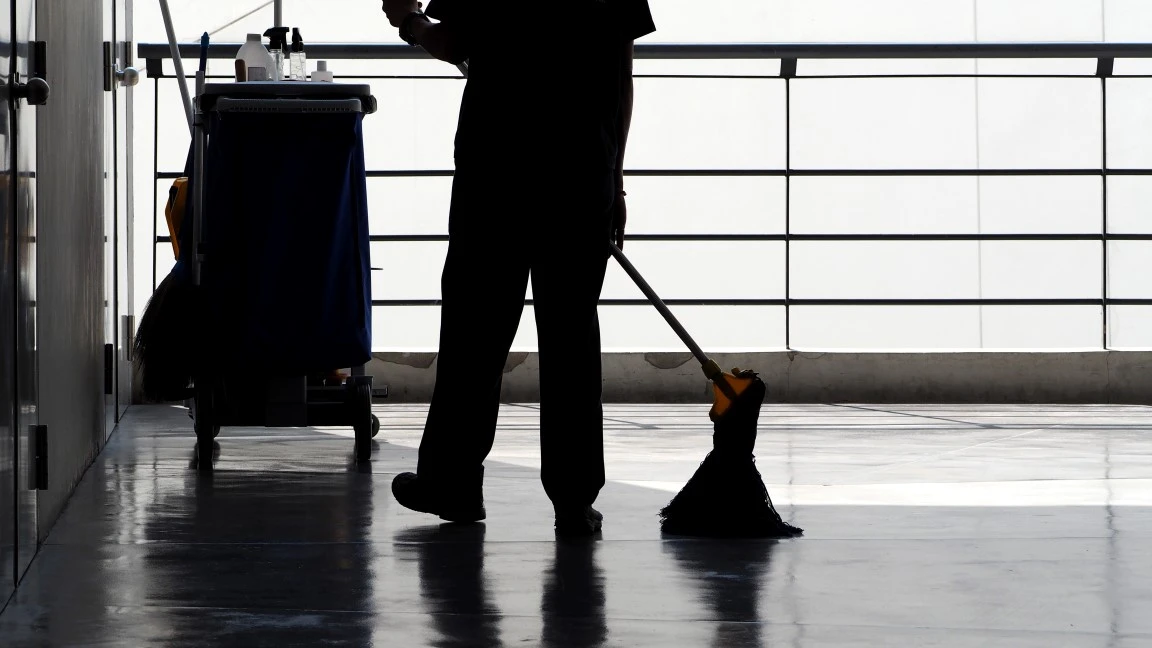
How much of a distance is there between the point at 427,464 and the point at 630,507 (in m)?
0.45

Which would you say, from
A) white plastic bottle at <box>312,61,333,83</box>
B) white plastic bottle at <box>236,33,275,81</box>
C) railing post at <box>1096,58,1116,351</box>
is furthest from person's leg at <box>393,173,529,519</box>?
railing post at <box>1096,58,1116,351</box>

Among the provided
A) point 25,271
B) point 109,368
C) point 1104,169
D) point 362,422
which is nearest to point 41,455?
point 25,271

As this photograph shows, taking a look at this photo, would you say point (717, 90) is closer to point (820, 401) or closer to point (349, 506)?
point (820, 401)

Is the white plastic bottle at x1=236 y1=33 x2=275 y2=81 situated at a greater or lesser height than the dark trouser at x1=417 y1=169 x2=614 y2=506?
greater

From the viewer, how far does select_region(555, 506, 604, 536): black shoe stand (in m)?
2.36

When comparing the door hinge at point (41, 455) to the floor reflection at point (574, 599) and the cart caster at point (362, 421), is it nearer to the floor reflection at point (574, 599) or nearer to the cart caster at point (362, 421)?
the floor reflection at point (574, 599)

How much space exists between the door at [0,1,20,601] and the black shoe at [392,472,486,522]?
710mm

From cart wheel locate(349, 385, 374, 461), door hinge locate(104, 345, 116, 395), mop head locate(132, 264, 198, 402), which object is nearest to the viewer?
mop head locate(132, 264, 198, 402)

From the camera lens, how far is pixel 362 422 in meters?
3.46

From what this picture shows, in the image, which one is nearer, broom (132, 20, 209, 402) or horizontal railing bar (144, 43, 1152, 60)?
broom (132, 20, 209, 402)

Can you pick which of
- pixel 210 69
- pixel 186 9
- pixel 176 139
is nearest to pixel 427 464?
pixel 210 69

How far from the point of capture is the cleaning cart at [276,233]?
325 centimetres

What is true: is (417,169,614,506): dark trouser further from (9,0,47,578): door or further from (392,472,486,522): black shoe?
(9,0,47,578): door

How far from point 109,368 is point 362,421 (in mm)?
953
